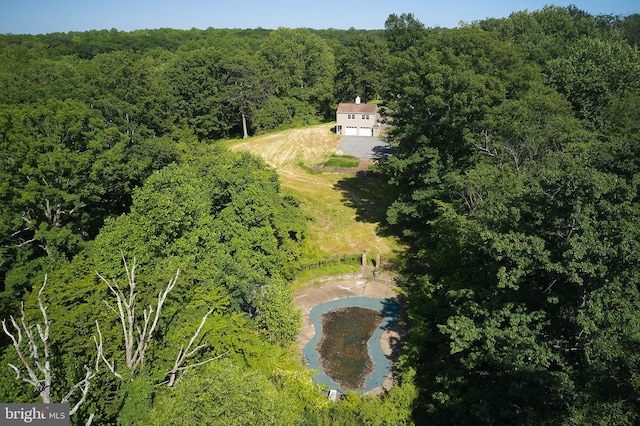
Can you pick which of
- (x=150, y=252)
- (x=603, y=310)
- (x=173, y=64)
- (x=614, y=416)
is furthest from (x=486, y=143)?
(x=173, y=64)

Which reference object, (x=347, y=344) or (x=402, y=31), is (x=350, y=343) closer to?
(x=347, y=344)

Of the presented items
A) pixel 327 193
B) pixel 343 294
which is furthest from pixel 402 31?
pixel 343 294

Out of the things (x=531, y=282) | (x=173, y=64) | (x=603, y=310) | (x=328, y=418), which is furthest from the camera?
(x=173, y=64)

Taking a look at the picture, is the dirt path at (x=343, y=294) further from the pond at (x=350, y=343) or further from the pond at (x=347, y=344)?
the pond at (x=347, y=344)

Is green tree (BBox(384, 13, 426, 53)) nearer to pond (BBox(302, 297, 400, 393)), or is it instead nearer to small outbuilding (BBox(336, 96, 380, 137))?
small outbuilding (BBox(336, 96, 380, 137))

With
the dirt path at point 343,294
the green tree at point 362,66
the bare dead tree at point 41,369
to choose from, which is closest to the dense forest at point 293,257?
the bare dead tree at point 41,369

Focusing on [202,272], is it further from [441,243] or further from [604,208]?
[604,208]

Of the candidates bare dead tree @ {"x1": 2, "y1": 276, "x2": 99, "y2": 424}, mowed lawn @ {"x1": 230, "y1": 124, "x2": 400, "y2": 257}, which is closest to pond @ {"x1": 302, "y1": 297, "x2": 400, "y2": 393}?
mowed lawn @ {"x1": 230, "y1": 124, "x2": 400, "y2": 257}
